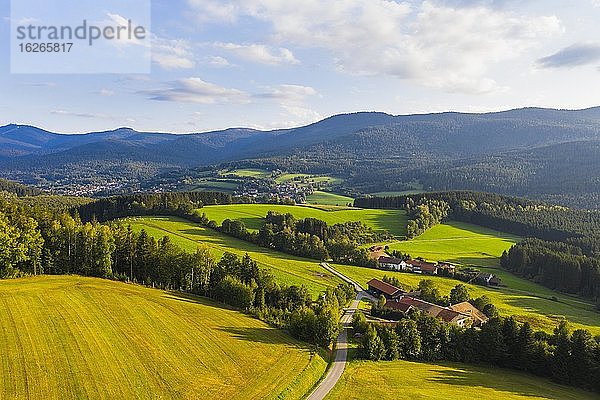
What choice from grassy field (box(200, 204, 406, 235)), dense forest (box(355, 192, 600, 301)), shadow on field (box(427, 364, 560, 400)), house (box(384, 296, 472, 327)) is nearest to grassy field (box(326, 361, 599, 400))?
shadow on field (box(427, 364, 560, 400))

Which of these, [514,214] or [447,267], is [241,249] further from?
[514,214]

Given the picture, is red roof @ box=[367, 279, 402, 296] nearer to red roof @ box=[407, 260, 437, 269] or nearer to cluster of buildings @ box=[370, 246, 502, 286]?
cluster of buildings @ box=[370, 246, 502, 286]

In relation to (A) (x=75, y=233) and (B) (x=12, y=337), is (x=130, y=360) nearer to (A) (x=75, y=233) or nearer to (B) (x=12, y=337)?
(B) (x=12, y=337)

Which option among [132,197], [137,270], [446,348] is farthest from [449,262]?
[132,197]

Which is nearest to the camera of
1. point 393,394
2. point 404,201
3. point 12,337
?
point 12,337

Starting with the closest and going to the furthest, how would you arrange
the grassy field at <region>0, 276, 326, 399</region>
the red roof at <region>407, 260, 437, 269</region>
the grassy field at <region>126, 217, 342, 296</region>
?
1. the grassy field at <region>0, 276, 326, 399</region>
2. the grassy field at <region>126, 217, 342, 296</region>
3. the red roof at <region>407, 260, 437, 269</region>

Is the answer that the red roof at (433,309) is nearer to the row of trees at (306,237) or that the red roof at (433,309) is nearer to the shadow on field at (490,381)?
the shadow on field at (490,381)

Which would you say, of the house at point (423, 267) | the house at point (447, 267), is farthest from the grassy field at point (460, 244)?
the house at point (423, 267)
